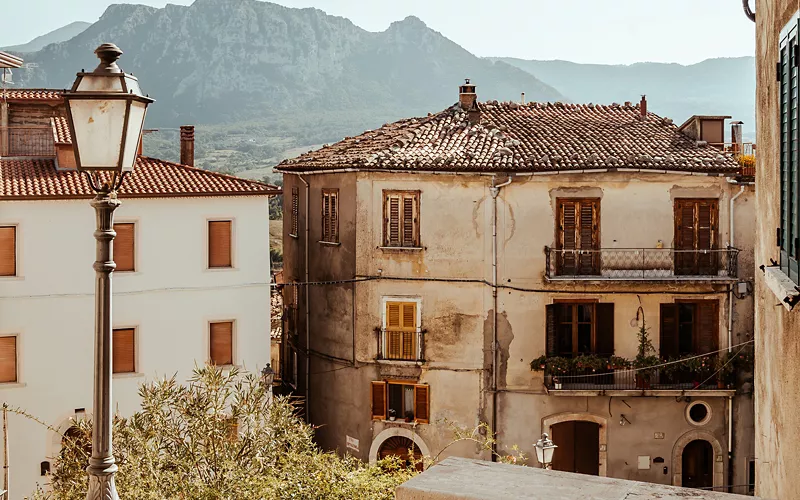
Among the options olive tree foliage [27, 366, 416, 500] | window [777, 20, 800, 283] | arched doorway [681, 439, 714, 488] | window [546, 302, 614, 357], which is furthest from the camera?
arched doorway [681, 439, 714, 488]

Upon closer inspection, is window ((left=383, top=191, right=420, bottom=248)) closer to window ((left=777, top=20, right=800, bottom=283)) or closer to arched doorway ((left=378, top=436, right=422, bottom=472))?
arched doorway ((left=378, top=436, right=422, bottom=472))

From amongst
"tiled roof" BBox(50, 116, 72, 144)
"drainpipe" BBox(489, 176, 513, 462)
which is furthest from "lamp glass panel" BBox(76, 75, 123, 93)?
"tiled roof" BBox(50, 116, 72, 144)

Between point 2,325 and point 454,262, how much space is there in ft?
35.8

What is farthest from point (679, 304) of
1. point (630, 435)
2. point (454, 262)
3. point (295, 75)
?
point (295, 75)

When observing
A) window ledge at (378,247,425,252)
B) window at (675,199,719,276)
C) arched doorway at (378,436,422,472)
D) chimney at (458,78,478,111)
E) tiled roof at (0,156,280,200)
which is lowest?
arched doorway at (378,436,422,472)

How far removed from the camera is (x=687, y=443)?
25.2 meters

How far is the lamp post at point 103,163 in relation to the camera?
5262mm

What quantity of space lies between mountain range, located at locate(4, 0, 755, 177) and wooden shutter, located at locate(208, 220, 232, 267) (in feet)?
322

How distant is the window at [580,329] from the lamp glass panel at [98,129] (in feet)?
66.8

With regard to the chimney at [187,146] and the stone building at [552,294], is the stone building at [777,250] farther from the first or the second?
the chimney at [187,146]

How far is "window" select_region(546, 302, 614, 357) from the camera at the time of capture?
2500 cm

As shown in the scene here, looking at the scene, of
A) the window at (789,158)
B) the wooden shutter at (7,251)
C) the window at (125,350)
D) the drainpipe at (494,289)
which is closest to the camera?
the window at (789,158)

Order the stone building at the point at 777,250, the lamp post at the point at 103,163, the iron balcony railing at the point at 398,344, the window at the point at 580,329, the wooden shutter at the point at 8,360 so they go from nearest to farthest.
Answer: the lamp post at the point at 103,163 → the stone building at the point at 777,250 → the wooden shutter at the point at 8,360 → the window at the point at 580,329 → the iron balcony railing at the point at 398,344

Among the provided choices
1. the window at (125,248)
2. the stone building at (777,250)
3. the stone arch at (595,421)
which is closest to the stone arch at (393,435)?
the stone arch at (595,421)
